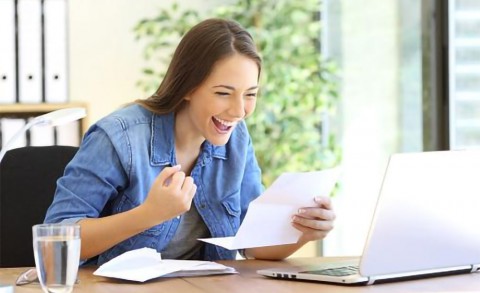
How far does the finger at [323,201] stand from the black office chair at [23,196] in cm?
68

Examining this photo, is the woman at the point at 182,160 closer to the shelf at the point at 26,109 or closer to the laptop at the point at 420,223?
the laptop at the point at 420,223

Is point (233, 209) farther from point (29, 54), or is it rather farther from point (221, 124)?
point (29, 54)

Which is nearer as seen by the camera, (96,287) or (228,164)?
(96,287)

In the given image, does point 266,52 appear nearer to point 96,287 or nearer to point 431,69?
point 431,69

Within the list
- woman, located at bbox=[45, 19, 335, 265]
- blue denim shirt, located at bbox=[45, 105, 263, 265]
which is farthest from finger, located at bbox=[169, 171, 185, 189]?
blue denim shirt, located at bbox=[45, 105, 263, 265]

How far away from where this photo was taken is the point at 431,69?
12.0ft

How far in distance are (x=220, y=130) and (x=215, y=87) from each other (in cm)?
9

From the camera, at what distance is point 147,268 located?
1753 mm

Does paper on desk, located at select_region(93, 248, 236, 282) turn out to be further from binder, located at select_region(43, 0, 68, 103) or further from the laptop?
binder, located at select_region(43, 0, 68, 103)

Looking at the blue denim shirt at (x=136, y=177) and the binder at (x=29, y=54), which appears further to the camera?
the binder at (x=29, y=54)

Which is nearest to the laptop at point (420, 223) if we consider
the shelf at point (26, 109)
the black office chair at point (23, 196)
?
the black office chair at point (23, 196)

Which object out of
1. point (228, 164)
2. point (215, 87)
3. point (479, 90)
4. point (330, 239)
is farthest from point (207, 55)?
point (330, 239)

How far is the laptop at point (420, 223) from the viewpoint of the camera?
157 centimetres

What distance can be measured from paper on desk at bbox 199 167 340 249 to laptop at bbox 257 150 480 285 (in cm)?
11
